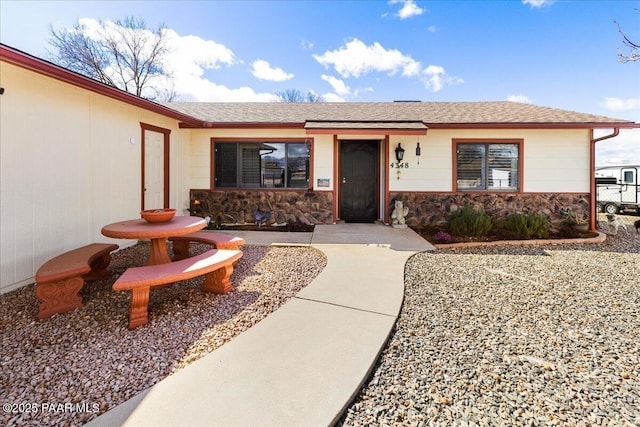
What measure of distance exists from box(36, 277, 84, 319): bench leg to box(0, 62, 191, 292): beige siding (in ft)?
4.13

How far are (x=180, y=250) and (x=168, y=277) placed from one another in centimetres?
209

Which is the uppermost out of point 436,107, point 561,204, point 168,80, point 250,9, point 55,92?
point 168,80

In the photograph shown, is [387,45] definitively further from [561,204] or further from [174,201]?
[174,201]

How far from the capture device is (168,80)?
63.0 feet

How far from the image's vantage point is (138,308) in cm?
264

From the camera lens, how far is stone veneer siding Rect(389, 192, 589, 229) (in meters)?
7.54

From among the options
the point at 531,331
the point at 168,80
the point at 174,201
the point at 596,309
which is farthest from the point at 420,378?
the point at 168,80

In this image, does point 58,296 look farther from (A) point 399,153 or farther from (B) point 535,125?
(B) point 535,125

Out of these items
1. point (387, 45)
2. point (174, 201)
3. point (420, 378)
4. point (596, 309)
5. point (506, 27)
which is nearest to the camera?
point (420, 378)

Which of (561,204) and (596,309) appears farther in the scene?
(561,204)

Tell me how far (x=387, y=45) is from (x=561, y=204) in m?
8.99

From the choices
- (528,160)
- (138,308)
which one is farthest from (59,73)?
(528,160)

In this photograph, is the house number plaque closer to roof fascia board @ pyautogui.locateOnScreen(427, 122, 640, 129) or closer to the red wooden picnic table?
roof fascia board @ pyautogui.locateOnScreen(427, 122, 640, 129)

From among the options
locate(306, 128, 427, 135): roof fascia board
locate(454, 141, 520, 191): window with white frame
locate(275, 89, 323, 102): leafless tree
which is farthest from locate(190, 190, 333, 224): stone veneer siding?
locate(275, 89, 323, 102): leafless tree
